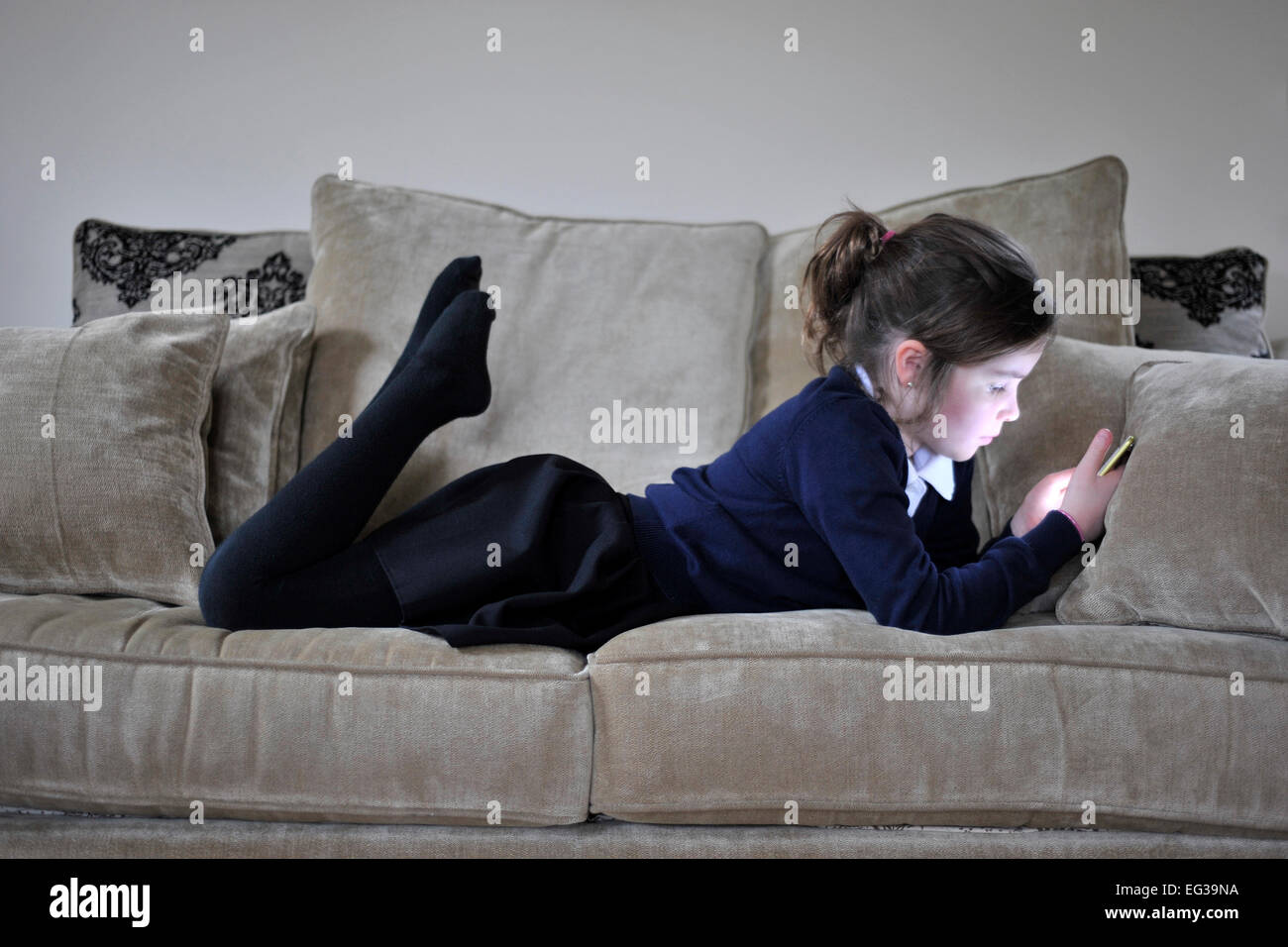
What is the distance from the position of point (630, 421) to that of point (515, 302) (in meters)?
0.28

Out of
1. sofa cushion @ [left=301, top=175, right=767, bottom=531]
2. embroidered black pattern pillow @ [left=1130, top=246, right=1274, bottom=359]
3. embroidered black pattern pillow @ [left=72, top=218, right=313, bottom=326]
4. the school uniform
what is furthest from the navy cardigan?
embroidered black pattern pillow @ [left=72, top=218, right=313, bottom=326]

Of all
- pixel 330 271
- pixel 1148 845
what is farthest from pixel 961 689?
pixel 330 271

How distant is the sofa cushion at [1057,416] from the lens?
1.39m

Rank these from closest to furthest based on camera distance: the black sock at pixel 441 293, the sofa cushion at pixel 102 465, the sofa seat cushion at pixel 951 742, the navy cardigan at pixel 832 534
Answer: the sofa seat cushion at pixel 951 742
the navy cardigan at pixel 832 534
the sofa cushion at pixel 102 465
the black sock at pixel 441 293

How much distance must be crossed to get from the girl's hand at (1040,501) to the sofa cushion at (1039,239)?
0.34 meters

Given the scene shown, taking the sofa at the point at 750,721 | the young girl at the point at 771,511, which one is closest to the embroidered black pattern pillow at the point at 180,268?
the young girl at the point at 771,511

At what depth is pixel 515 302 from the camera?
1.70 meters

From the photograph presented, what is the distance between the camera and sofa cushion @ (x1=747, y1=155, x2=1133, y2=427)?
5.32 ft

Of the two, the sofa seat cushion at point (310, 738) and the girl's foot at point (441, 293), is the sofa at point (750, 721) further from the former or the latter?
the girl's foot at point (441, 293)

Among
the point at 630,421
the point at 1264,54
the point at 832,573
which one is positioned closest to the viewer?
the point at 832,573

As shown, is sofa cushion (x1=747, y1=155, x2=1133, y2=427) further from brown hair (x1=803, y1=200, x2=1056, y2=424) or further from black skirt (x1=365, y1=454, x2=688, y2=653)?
black skirt (x1=365, y1=454, x2=688, y2=653)

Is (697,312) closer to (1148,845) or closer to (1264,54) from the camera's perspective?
(1148,845)

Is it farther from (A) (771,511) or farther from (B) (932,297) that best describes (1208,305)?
(A) (771,511)

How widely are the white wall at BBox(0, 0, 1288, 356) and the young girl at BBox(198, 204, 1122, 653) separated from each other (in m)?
0.92
